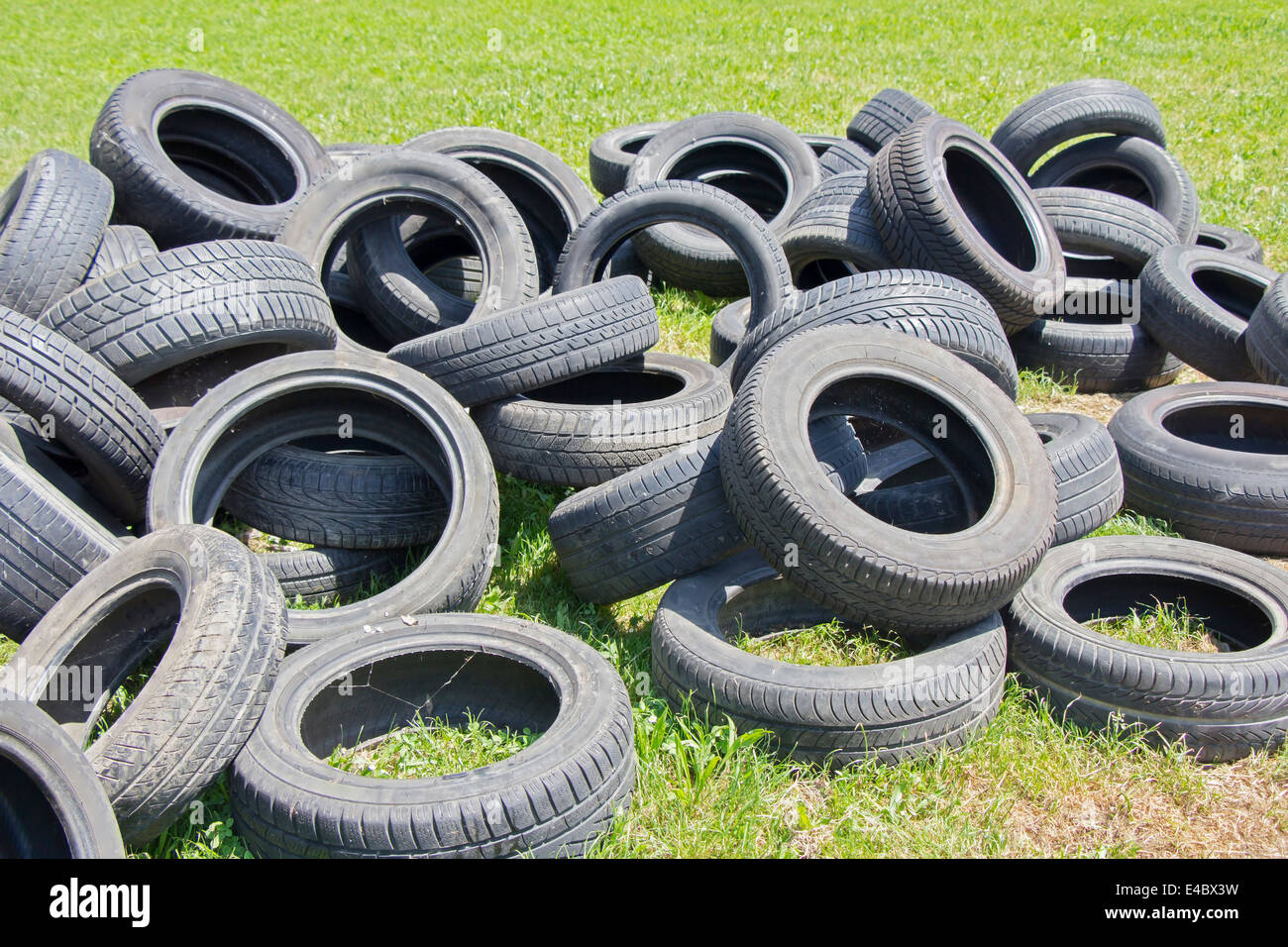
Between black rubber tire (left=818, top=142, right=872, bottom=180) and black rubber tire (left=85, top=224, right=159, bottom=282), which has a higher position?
black rubber tire (left=818, top=142, right=872, bottom=180)

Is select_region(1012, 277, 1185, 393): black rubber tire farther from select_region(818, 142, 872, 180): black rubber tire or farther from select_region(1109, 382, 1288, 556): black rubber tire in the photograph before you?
select_region(818, 142, 872, 180): black rubber tire

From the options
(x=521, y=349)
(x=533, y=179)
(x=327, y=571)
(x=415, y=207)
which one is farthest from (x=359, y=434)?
(x=533, y=179)

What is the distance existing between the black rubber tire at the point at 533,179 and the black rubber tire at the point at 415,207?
3.78ft

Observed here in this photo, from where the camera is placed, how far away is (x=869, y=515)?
14.3ft

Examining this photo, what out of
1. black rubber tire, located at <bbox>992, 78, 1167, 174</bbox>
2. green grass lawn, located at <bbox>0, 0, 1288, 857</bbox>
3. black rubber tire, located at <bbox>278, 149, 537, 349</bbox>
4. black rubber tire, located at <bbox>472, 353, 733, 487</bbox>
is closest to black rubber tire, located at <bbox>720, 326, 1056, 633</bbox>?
green grass lawn, located at <bbox>0, 0, 1288, 857</bbox>

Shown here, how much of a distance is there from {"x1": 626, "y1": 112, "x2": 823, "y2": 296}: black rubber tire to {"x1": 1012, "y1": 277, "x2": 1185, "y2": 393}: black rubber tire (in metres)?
2.10

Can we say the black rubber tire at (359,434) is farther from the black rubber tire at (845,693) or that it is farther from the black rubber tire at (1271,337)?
the black rubber tire at (1271,337)

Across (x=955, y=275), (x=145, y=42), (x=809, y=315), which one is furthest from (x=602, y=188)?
(x=145, y=42)

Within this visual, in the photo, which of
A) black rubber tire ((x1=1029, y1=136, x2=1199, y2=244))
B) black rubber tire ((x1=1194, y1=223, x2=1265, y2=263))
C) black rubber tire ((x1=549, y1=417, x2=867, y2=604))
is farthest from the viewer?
black rubber tire ((x1=1194, y1=223, x2=1265, y2=263))

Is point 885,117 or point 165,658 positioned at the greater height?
point 885,117

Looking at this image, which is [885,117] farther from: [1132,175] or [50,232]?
[50,232]

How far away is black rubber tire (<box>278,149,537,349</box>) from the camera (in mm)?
6418

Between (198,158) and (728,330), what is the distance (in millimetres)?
4315

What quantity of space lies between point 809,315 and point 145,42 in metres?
19.2
